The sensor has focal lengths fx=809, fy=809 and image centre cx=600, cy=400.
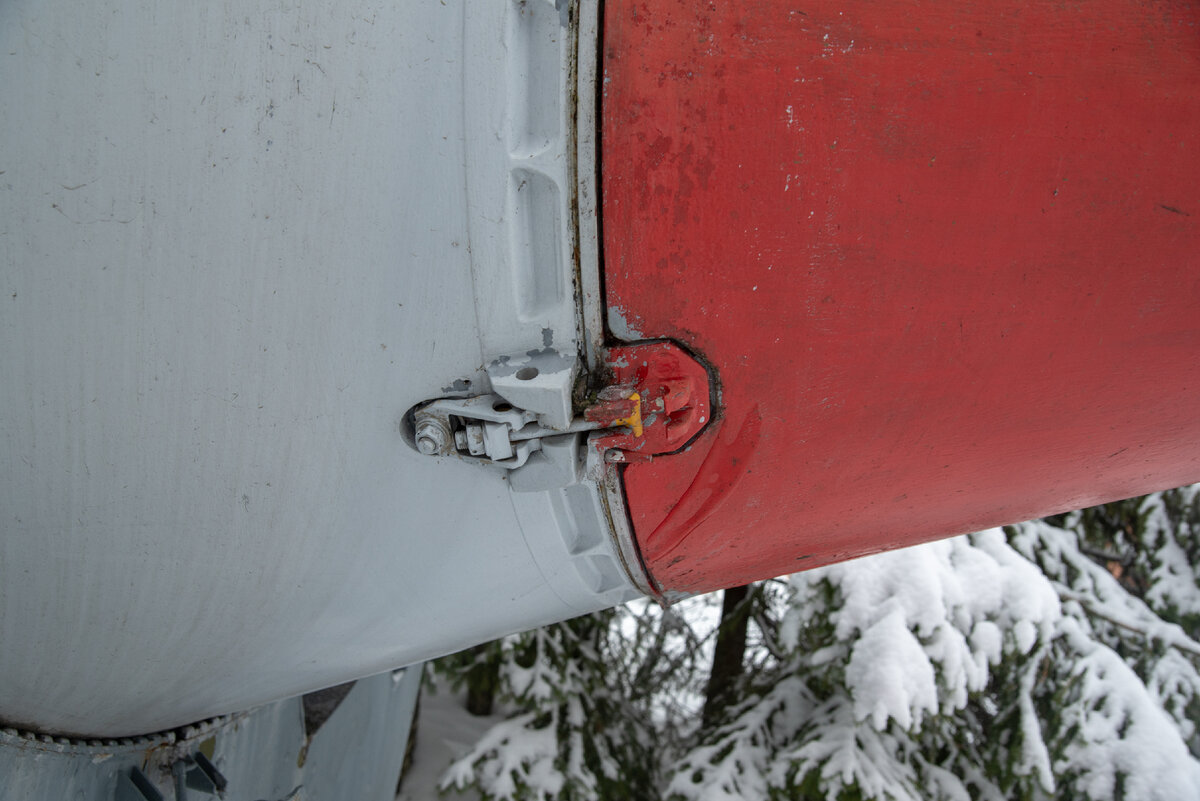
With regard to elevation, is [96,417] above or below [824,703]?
above

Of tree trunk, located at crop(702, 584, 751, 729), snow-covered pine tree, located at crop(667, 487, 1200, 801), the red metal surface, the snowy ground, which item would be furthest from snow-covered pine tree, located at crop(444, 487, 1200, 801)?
the red metal surface

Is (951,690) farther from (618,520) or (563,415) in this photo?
(563,415)

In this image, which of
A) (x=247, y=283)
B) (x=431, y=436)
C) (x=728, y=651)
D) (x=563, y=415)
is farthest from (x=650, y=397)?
(x=728, y=651)

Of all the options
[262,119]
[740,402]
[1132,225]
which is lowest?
[740,402]

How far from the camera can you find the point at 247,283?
2.94 feet

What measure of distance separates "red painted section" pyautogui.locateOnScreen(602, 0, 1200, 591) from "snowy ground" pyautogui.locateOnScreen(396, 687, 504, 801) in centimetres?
472

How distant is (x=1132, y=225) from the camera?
1.05m

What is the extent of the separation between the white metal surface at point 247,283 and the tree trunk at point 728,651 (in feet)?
13.2

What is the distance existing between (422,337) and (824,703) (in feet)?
11.7

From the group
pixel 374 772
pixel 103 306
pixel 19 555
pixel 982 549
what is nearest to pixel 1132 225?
pixel 103 306

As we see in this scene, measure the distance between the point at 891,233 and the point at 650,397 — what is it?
356 mm

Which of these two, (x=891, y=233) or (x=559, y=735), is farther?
(x=559, y=735)

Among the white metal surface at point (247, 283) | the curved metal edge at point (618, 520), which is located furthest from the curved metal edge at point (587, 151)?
the curved metal edge at point (618, 520)

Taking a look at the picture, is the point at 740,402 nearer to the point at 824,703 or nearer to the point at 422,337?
the point at 422,337
